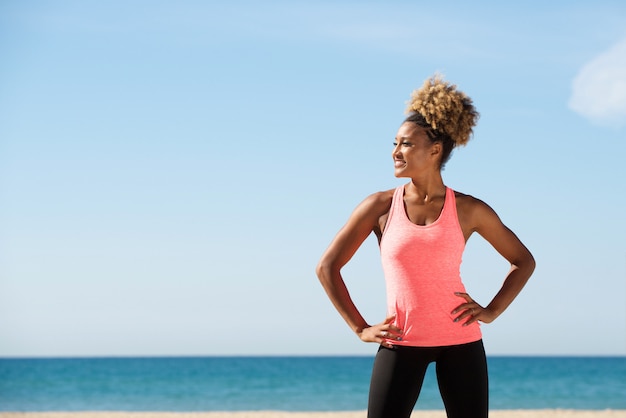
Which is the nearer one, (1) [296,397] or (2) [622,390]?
(1) [296,397]

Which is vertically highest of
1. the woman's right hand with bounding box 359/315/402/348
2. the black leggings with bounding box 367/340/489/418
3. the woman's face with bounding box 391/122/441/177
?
the woman's face with bounding box 391/122/441/177

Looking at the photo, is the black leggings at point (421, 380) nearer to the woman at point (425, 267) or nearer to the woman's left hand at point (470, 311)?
the woman at point (425, 267)

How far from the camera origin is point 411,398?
153 inches

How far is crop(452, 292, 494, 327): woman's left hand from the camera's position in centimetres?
388

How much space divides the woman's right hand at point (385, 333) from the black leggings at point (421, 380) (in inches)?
1.5

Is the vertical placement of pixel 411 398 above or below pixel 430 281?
below

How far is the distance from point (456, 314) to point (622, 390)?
32.1m

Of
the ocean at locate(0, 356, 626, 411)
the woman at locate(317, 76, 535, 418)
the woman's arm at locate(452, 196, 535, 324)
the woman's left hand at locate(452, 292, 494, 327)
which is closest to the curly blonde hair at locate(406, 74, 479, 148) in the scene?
the woman at locate(317, 76, 535, 418)

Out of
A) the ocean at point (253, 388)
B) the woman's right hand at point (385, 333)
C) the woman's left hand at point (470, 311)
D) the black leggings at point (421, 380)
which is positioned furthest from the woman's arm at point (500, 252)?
the ocean at point (253, 388)

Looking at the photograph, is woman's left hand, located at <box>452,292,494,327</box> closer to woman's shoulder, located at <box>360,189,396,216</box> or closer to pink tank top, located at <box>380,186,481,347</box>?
pink tank top, located at <box>380,186,481,347</box>

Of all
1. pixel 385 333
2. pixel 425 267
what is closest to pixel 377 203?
pixel 425 267

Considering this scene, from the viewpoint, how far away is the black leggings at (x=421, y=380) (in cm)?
385

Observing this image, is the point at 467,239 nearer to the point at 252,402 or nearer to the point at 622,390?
the point at 252,402

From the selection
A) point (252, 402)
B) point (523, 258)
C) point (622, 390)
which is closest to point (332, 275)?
point (523, 258)
